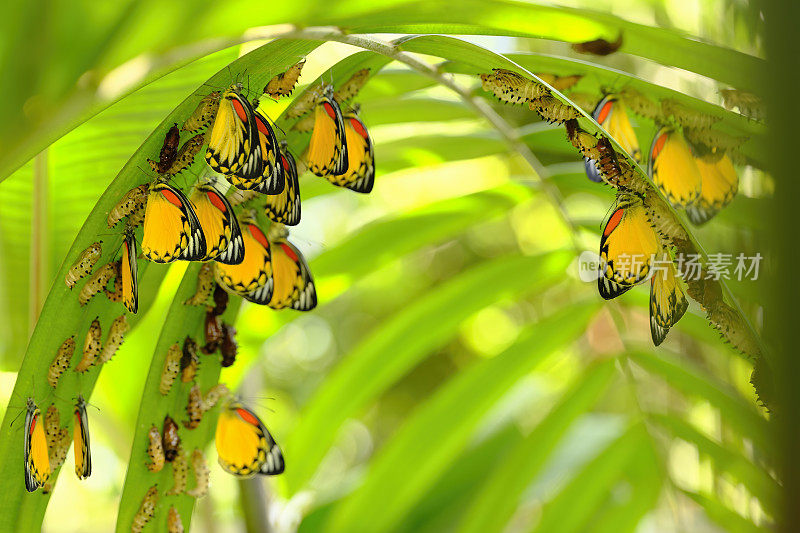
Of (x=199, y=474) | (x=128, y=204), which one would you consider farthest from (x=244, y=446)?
(x=128, y=204)

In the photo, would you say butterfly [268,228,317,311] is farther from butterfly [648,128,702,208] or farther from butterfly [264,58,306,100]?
butterfly [648,128,702,208]

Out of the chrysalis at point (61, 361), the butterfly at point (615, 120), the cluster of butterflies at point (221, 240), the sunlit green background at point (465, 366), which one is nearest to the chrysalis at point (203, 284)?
the cluster of butterflies at point (221, 240)

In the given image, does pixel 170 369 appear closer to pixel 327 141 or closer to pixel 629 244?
pixel 327 141

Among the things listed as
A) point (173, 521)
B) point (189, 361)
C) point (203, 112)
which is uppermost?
point (203, 112)

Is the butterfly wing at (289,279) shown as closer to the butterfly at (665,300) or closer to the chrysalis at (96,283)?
the chrysalis at (96,283)

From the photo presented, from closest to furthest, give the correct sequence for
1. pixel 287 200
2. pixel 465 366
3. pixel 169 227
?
pixel 169 227, pixel 287 200, pixel 465 366
